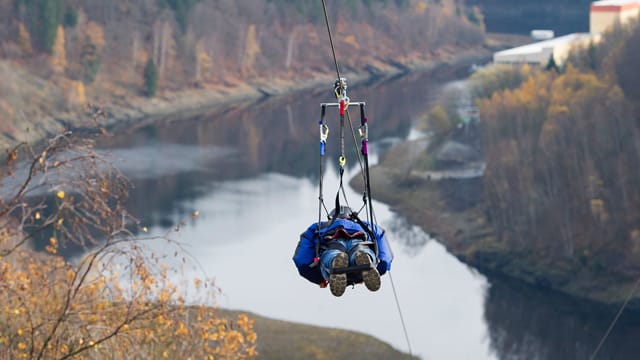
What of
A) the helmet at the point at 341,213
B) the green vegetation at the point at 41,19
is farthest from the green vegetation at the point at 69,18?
the helmet at the point at 341,213

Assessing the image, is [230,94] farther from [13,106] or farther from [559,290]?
[559,290]

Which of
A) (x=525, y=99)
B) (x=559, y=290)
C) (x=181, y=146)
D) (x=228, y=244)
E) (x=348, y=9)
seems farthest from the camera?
(x=348, y=9)

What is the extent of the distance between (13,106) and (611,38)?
73.2 ft

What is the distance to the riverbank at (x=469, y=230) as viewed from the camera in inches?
1121

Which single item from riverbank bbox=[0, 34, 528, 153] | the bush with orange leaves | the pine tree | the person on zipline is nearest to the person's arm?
the person on zipline

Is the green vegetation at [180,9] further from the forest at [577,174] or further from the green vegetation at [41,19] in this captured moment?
the forest at [577,174]

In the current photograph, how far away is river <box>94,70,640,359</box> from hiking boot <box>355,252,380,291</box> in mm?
16669

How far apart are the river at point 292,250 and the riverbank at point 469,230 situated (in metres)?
0.58

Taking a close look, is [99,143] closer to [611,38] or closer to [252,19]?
[611,38]

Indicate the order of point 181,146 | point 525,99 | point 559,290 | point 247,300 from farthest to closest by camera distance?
1. point 181,146
2. point 525,99
3. point 559,290
4. point 247,300

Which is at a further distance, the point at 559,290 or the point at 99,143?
the point at 99,143

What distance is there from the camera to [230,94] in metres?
59.8

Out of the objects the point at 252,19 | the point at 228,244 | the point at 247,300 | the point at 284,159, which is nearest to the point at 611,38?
the point at 284,159

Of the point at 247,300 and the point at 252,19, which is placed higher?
the point at 252,19
